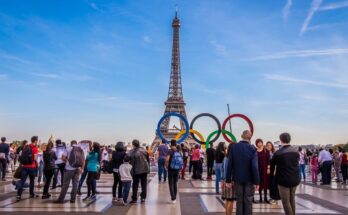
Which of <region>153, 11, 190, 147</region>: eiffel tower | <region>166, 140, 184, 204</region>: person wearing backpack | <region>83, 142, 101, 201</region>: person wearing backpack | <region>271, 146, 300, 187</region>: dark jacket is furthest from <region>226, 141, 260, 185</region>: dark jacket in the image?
<region>153, 11, 190, 147</region>: eiffel tower

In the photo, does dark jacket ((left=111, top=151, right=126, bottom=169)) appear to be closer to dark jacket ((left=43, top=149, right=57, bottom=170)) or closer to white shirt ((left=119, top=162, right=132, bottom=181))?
white shirt ((left=119, top=162, right=132, bottom=181))

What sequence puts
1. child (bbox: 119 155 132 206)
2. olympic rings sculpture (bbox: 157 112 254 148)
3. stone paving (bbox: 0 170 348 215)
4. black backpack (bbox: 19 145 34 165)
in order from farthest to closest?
olympic rings sculpture (bbox: 157 112 254 148)
black backpack (bbox: 19 145 34 165)
child (bbox: 119 155 132 206)
stone paving (bbox: 0 170 348 215)

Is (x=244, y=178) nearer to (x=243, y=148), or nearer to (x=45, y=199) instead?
(x=243, y=148)

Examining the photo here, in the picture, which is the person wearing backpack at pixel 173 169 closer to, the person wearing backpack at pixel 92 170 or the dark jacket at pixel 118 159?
the dark jacket at pixel 118 159

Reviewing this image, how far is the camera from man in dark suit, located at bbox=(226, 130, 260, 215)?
8.62 m

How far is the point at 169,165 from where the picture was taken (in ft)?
42.4

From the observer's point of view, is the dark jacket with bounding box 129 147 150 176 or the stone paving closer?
the stone paving

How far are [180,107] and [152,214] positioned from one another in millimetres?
77703

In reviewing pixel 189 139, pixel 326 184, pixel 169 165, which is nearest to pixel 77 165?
pixel 169 165

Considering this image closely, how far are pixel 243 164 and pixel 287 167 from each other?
3.12ft

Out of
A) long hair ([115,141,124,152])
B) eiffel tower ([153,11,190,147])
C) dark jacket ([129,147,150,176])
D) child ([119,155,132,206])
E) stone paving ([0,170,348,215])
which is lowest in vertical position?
stone paving ([0,170,348,215])

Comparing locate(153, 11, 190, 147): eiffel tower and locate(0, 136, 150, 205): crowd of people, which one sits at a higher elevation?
locate(153, 11, 190, 147): eiffel tower

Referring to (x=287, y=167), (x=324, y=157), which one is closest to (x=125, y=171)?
(x=287, y=167)

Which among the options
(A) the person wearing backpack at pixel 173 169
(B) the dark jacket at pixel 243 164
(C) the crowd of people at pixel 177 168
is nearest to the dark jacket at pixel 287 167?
(C) the crowd of people at pixel 177 168
